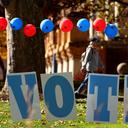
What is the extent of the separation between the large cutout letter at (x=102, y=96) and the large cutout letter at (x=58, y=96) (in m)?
0.32

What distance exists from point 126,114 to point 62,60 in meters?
40.9

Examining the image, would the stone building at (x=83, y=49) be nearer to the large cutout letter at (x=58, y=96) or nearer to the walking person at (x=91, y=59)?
the walking person at (x=91, y=59)

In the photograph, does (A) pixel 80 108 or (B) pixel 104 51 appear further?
(B) pixel 104 51

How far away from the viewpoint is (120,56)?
4372 centimetres

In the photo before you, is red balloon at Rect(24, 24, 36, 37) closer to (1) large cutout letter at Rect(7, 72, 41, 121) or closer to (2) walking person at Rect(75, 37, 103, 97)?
(2) walking person at Rect(75, 37, 103, 97)

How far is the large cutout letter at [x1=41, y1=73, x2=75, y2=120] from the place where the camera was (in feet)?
28.2

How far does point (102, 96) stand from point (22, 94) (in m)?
1.13

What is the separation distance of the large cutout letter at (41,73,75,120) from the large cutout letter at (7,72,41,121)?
0.66ft

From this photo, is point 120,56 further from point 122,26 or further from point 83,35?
point 122,26

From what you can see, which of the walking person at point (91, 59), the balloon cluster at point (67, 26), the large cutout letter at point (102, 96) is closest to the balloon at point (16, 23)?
the balloon cluster at point (67, 26)

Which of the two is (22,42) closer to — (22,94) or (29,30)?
(29,30)

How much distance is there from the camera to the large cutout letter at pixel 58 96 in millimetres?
8594

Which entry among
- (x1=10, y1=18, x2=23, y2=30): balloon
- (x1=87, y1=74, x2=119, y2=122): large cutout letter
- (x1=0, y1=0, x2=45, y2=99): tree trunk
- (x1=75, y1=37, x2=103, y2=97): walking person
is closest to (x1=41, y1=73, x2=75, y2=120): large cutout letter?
(x1=87, y1=74, x2=119, y2=122): large cutout letter

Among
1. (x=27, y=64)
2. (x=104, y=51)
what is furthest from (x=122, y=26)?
(x=27, y=64)
